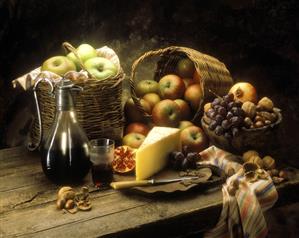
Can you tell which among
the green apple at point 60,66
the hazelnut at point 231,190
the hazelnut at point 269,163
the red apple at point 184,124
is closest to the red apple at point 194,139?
the red apple at point 184,124

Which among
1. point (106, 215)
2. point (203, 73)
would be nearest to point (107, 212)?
point (106, 215)

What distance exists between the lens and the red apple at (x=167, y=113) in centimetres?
214

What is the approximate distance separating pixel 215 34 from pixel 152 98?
0.65m

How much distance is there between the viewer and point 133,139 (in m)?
2.01

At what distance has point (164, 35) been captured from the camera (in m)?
2.68

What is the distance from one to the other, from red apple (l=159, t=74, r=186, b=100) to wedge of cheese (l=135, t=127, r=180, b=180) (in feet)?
1.52

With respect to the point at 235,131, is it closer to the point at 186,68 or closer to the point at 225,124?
the point at 225,124

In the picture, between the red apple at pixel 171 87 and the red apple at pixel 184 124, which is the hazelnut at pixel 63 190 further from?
the red apple at pixel 171 87

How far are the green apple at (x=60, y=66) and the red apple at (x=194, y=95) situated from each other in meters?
0.58

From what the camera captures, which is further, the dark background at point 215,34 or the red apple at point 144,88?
the dark background at point 215,34

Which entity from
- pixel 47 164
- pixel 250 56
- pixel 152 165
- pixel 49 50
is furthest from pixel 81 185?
pixel 250 56

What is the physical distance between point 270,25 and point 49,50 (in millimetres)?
1181

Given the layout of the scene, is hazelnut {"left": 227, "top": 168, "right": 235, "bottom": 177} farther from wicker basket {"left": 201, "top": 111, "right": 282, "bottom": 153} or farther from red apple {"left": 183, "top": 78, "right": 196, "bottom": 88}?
red apple {"left": 183, "top": 78, "right": 196, "bottom": 88}

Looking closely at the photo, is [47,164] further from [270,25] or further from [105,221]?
[270,25]
